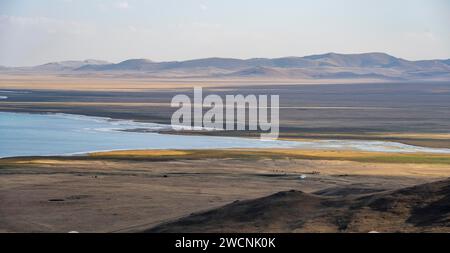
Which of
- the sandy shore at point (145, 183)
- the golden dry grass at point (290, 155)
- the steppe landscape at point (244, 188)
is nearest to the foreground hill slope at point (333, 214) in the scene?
the steppe landscape at point (244, 188)

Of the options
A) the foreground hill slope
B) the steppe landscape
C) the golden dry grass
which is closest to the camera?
the foreground hill slope

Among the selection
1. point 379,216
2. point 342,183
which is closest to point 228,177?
point 342,183

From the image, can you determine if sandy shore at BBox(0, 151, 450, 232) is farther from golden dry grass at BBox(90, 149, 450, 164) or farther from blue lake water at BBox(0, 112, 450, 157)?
blue lake water at BBox(0, 112, 450, 157)

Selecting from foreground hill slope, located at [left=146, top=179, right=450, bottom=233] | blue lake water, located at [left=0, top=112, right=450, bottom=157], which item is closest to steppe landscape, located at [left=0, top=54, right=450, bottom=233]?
foreground hill slope, located at [left=146, top=179, right=450, bottom=233]

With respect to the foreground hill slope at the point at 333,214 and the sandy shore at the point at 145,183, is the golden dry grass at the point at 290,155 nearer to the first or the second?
the sandy shore at the point at 145,183
